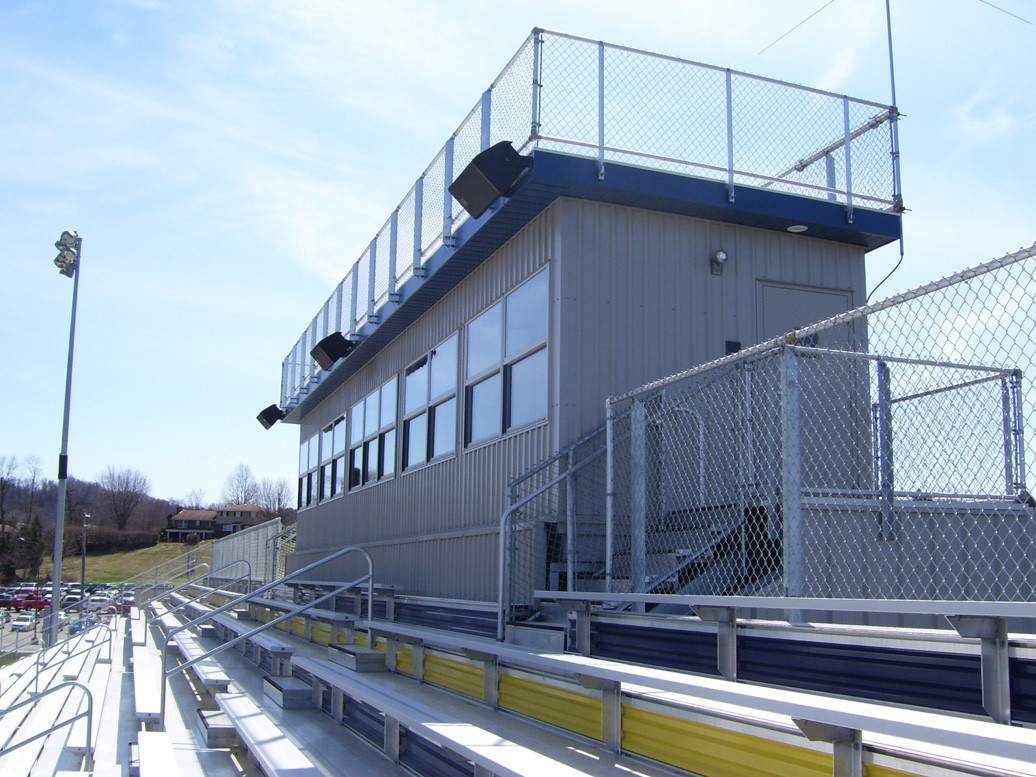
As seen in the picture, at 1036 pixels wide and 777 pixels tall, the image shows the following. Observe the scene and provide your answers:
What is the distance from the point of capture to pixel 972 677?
2.96 meters

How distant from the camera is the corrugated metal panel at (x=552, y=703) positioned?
4607 mm

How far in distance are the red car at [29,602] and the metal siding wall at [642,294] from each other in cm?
4847

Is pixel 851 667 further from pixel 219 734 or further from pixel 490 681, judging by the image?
pixel 219 734

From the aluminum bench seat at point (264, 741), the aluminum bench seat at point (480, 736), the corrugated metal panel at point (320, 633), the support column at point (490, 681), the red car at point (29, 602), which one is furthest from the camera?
the red car at point (29, 602)

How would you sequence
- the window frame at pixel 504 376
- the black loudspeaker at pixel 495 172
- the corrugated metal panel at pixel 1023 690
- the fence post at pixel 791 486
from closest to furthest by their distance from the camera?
A: the corrugated metal panel at pixel 1023 690
the fence post at pixel 791 486
the black loudspeaker at pixel 495 172
the window frame at pixel 504 376

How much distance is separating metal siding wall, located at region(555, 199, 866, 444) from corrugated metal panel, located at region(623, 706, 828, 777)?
2.87m

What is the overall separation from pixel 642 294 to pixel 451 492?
2865 mm

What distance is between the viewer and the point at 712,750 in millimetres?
3633

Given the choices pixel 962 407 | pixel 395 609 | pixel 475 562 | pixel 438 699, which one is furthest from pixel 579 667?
pixel 395 609

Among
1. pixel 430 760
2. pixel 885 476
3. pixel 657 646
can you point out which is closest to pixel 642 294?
pixel 885 476

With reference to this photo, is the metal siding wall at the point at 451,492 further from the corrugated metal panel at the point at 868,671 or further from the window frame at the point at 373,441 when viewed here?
the corrugated metal panel at the point at 868,671

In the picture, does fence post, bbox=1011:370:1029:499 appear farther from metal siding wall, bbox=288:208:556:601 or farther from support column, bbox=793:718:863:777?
support column, bbox=793:718:863:777

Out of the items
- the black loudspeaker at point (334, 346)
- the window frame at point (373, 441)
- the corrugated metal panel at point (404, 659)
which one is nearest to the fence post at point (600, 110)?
the corrugated metal panel at point (404, 659)

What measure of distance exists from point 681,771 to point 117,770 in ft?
11.3
